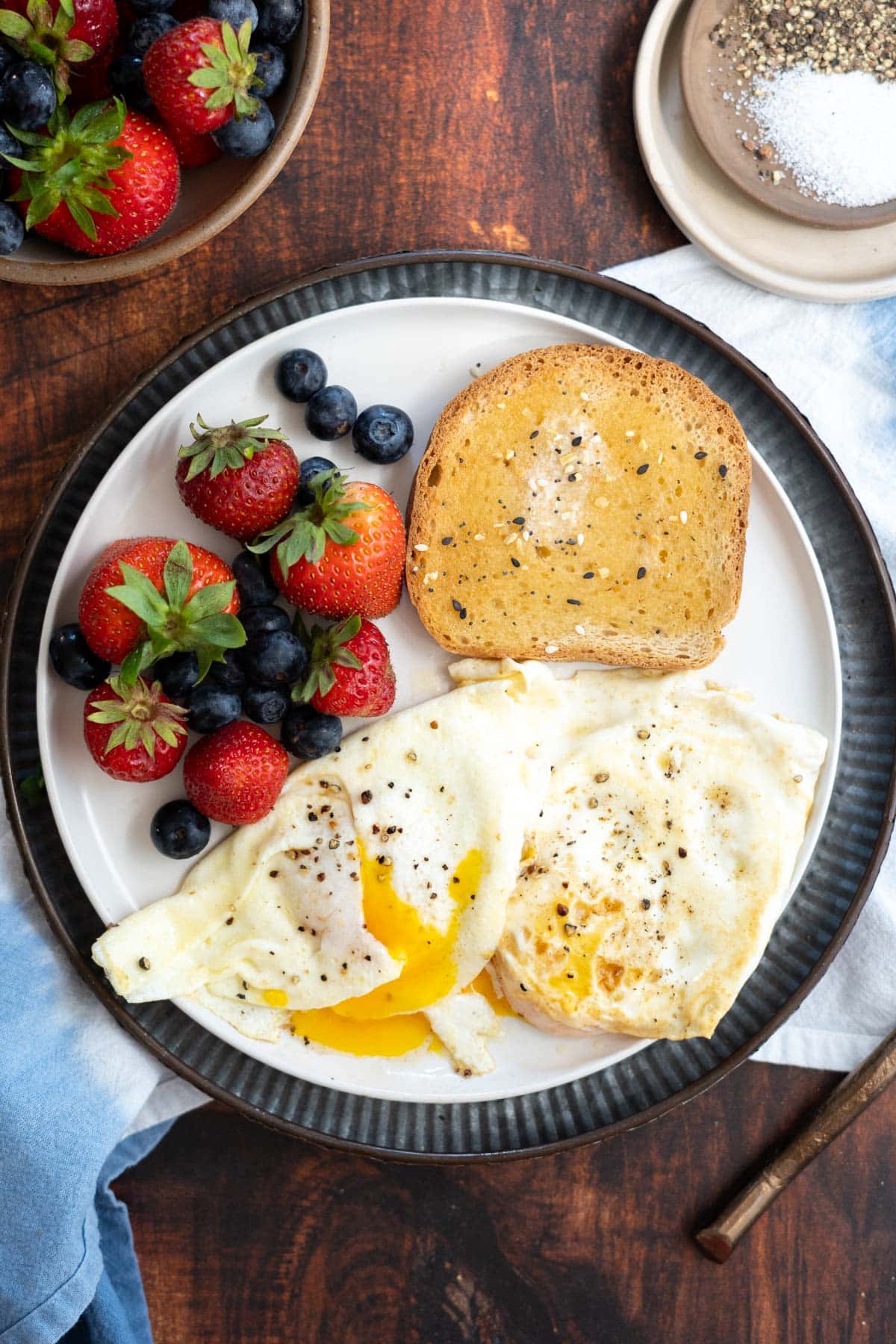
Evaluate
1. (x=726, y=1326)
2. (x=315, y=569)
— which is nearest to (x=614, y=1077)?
(x=726, y=1326)

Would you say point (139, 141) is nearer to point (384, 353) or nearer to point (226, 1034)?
point (384, 353)

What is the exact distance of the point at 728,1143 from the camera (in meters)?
2.62

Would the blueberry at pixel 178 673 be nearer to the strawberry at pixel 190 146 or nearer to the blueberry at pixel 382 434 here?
the blueberry at pixel 382 434

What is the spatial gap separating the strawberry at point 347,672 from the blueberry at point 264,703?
4 cm

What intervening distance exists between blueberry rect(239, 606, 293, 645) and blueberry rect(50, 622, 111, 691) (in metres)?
0.31

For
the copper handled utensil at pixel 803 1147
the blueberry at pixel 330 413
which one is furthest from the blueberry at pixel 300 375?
the copper handled utensil at pixel 803 1147

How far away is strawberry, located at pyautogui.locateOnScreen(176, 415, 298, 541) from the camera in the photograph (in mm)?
2033

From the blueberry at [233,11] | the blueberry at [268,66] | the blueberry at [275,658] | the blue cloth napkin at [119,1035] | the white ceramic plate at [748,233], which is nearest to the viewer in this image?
the blueberry at [233,11]

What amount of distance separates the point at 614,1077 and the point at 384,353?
1.79 meters

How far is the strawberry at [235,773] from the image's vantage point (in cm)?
211

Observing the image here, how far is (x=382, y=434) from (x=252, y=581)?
0.43m

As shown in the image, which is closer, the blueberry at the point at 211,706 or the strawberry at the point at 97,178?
the strawberry at the point at 97,178

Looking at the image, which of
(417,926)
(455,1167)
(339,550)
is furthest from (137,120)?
(455,1167)

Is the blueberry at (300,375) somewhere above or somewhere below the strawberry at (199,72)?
below
